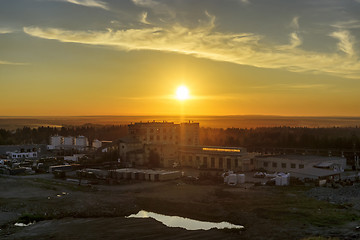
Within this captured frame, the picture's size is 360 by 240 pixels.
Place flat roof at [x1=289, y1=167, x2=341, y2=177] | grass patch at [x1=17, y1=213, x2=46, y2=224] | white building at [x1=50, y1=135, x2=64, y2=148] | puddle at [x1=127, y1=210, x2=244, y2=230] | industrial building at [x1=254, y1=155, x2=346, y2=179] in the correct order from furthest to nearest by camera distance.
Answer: white building at [x1=50, y1=135, x2=64, y2=148]
industrial building at [x1=254, y1=155, x2=346, y2=179]
flat roof at [x1=289, y1=167, x2=341, y2=177]
grass patch at [x1=17, y1=213, x2=46, y2=224]
puddle at [x1=127, y1=210, x2=244, y2=230]

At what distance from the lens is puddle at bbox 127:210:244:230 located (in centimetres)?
2636

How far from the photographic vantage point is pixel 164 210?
101 ft

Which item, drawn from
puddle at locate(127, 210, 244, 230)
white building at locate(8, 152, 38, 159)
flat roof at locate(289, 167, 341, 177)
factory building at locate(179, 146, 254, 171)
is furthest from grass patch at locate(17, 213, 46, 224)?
white building at locate(8, 152, 38, 159)

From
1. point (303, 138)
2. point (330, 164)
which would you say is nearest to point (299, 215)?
point (330, 164)

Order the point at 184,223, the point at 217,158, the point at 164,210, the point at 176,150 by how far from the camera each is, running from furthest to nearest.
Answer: the point at 176,150
the point at 217,158
the point at 164,210
the point at 184,223

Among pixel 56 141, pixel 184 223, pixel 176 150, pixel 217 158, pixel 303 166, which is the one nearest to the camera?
pixel 184 223

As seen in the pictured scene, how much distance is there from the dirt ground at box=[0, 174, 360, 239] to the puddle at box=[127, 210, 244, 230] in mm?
728

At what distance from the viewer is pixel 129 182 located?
139 feet

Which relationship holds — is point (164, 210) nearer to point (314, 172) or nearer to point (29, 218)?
point (29, 218)

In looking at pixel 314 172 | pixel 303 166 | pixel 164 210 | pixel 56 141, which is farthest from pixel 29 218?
pixel 56 141

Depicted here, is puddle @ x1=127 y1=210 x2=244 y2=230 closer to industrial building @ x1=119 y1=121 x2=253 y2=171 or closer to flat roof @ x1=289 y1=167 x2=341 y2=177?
flat roof @ x1=289 y1=167 x2=341 y2=177

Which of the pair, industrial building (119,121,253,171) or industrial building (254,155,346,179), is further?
industrial building (119,121,253,171)

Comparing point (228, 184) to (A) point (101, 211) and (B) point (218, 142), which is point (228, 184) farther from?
(B) point (218, 142)

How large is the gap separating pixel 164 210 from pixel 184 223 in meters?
3.68
